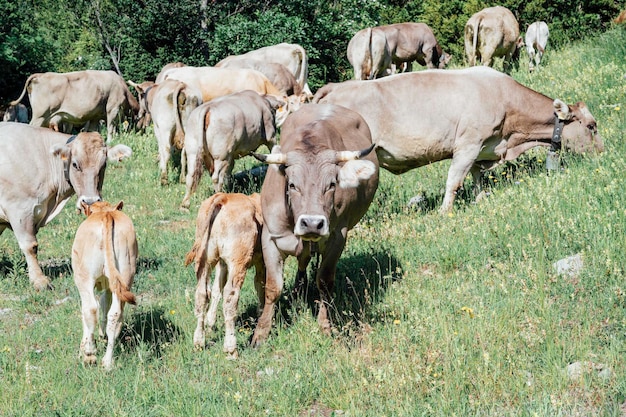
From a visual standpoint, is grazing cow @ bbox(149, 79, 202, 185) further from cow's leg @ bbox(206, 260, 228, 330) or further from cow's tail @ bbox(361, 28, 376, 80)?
cow's leg @ bbox(206, 260, 228, 330)

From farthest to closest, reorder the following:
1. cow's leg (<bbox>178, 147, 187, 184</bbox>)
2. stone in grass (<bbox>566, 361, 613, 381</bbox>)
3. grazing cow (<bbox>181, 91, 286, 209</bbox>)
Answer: cow's leg (<bbox>178, 147, 187, 184</bbox>)
grazing cow (<bbox>181, 91, 286, 209</bbox>)
stone in grass (<bbox>566, 361, 613, 381</bbox>)

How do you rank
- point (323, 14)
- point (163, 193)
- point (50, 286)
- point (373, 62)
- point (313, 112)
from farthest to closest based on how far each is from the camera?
1. point (323, 14)
2. point (373, 62)
3. point (163, 193)
4. point (50, 286)
5. point (313, 112)

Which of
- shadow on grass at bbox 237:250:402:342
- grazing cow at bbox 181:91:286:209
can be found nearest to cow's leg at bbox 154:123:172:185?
grazing cow at bbox 181:91:286:209

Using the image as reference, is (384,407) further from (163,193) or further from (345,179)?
(163,193)

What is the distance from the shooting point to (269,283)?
23.6 ft

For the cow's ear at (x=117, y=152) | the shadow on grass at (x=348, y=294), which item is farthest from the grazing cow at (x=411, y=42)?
the shadow on grass at (x=348, y=294)

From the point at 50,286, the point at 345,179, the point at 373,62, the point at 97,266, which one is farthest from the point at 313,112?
the point at 373,62

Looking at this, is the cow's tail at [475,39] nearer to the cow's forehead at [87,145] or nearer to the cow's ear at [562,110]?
the cow's ear at [562,110]

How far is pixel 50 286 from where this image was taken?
9617 mm

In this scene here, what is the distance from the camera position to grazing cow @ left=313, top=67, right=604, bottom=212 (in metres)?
11.2

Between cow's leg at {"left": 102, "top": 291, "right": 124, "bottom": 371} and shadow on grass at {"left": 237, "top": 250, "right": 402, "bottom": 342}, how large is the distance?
129 centimetres

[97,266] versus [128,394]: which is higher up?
[97,266]

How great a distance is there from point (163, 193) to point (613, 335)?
10.1 m

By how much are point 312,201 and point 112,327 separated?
1984 mm
